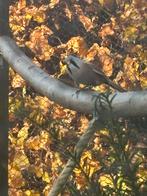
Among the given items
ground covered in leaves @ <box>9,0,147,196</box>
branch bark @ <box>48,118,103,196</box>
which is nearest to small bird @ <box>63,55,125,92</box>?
branch bark @ <box>48,118,103,196</box>

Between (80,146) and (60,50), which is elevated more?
(60,50)

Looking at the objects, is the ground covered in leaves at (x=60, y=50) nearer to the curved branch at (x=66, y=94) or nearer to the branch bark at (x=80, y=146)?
the curved branch at (x=66, y=94)

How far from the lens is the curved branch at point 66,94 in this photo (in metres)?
1.25

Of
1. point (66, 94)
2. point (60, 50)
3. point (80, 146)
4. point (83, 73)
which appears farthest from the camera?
point (60, 50)

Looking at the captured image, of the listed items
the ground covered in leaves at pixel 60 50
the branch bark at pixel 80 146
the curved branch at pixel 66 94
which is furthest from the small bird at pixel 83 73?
the ground covered in leaves at pixel 60 50

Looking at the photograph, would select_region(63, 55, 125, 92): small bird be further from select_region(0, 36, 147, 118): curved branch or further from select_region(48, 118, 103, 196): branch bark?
select_region(48, 118, 103, 196): branch bark

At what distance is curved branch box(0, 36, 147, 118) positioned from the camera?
125cm

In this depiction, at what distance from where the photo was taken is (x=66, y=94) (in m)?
1.62

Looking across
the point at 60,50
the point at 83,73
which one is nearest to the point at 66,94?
the point at 83,73

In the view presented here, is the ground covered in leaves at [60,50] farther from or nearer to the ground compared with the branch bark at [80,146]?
farther from the ground

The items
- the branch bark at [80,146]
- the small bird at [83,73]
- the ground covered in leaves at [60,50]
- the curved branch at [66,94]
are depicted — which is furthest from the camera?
the ground covered in leaves at [60,50]

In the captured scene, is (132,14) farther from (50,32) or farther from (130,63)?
(50,32)

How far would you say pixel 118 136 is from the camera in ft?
3.34

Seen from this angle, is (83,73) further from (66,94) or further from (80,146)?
(80,146)
